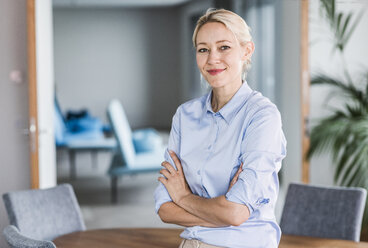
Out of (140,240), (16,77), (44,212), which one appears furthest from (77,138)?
(140,240)

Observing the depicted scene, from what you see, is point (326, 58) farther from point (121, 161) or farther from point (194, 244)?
point (194, 244)

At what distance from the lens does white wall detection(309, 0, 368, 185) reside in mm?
4184

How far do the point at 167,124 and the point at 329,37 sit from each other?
364 inches

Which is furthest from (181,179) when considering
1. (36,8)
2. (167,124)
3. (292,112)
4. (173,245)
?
(167,124)

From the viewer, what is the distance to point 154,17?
13.1m

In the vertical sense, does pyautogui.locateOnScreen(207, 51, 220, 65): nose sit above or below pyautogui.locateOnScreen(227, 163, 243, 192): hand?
above

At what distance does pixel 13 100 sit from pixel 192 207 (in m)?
2.76

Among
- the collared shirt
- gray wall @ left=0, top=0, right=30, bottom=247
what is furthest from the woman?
gray wall @ left=0, top=0, right=30, bottom=247

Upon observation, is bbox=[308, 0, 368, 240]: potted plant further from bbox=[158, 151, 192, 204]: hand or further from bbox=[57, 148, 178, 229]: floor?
bbox=[158, 151, 192, 204]: hand

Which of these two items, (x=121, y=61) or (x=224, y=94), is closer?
(x=224, y=94)

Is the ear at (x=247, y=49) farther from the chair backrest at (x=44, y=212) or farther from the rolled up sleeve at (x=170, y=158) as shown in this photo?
the chair backrest at (x=44, y=212)

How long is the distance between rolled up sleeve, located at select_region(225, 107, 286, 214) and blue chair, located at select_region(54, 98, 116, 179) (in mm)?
5219

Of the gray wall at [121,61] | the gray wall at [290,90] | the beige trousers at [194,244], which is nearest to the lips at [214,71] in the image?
the beige trousers at [194,244]

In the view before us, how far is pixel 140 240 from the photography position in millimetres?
2041
